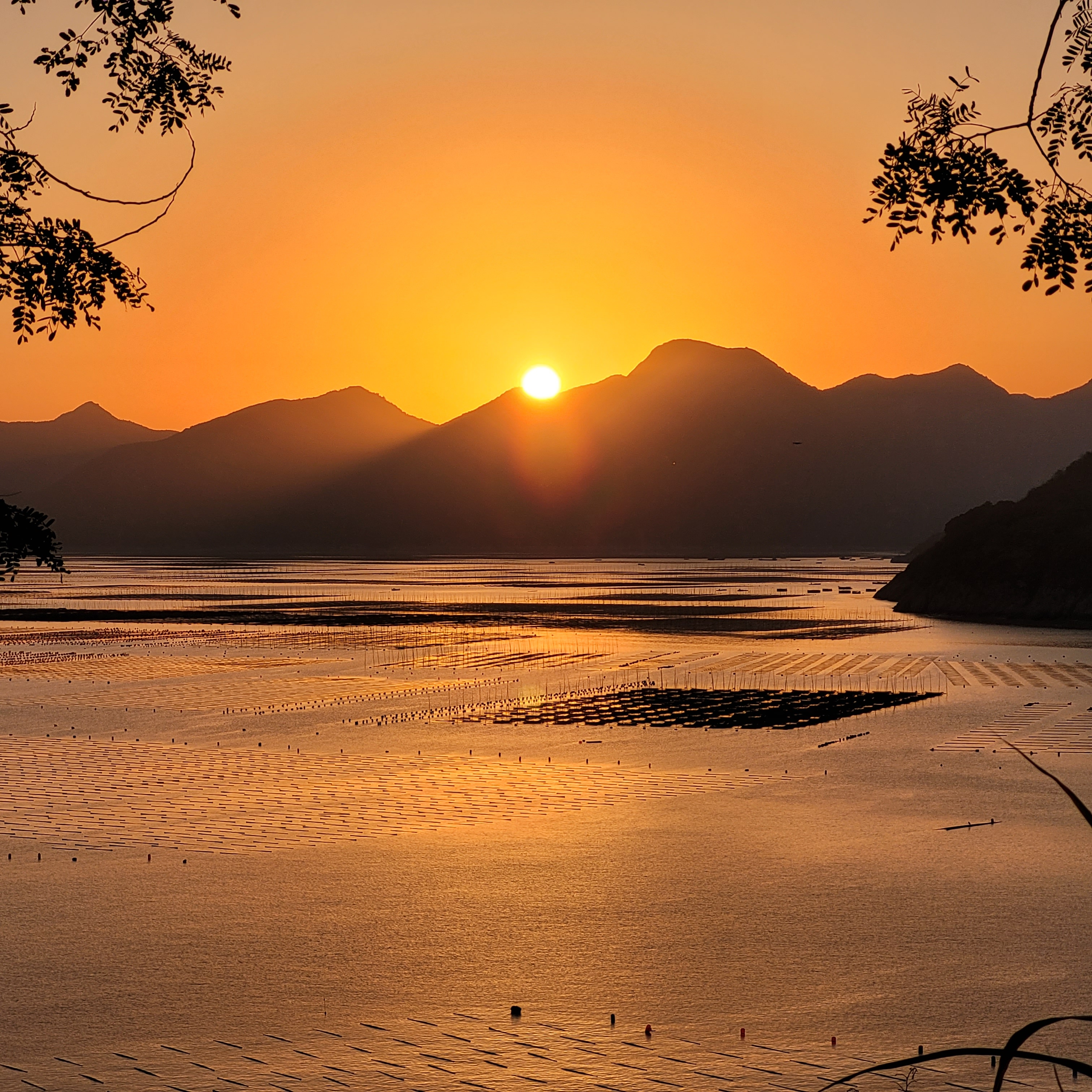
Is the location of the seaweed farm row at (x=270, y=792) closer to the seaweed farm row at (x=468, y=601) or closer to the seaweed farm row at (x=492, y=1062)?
the seaweed farm row at (x=492, y=1062)

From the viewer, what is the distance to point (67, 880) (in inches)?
551

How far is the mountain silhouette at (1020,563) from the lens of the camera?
69188 mm

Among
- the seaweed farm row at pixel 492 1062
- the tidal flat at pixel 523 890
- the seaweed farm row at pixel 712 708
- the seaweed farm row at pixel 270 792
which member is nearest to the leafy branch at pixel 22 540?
the tidal flat at pixel 523 890

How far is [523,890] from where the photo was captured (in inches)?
541

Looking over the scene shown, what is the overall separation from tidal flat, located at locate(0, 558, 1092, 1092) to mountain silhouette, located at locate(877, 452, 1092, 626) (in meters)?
38.5

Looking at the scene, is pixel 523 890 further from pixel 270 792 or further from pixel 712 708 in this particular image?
pixel 712 708

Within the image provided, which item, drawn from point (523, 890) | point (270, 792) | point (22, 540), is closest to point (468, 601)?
point (270, 792)

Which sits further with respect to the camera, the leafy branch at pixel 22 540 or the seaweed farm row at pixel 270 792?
the seaweed farm row at pixel 270 792

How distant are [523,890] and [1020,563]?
64.6 meters

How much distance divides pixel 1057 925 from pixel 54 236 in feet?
34.2

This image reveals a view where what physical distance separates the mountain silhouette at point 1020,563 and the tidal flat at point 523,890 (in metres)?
38.5

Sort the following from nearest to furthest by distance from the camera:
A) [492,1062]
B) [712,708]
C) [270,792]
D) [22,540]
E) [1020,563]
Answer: [492,1062]
[22,540]
[270,792]
[712,708]
[1020,563]

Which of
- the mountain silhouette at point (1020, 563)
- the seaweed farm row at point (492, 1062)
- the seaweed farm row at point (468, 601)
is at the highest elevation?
the mountain silhouette at point (1020, 563)

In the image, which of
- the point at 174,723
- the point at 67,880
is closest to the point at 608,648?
the point at 174,723
